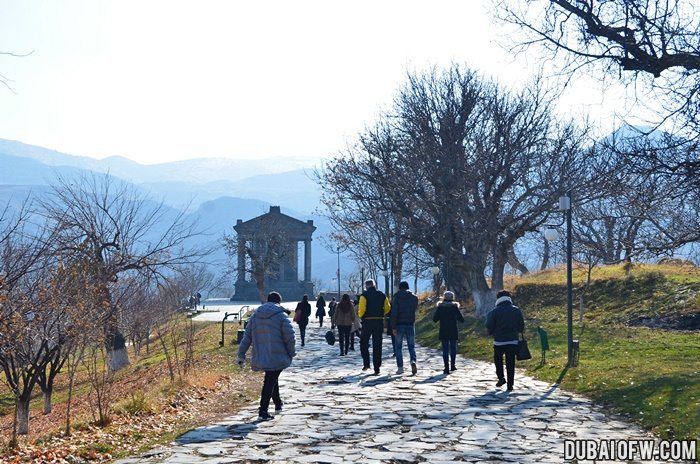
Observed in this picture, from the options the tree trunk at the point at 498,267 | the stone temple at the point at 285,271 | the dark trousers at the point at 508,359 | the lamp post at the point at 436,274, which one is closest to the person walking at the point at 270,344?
the dark trousers at the point at 508,359

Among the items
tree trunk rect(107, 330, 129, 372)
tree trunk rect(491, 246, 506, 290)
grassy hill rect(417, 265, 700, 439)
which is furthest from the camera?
tree trunk rect(491, 246, 506, 290)

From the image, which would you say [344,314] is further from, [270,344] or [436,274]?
[436,274]

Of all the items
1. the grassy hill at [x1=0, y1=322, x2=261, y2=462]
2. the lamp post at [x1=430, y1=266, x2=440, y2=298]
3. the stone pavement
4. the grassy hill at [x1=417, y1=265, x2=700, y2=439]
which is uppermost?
the lamp post at [x1=430, y1=266, x2=440, y2=298]

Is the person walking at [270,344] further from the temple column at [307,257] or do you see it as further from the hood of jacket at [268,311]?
the temple column at [307,257]

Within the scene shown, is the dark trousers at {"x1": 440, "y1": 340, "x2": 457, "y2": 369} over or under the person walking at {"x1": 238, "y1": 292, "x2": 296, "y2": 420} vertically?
under

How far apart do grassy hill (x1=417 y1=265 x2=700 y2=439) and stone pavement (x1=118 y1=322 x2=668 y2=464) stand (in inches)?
25.2

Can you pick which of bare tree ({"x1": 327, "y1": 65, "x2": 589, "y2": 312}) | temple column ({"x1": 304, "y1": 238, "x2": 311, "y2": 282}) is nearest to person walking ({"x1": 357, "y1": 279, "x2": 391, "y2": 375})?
bare tree ({"x1": 327, "y1": 65, "x2": 589, "y2": 312})

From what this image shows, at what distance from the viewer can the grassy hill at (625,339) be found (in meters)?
12.9

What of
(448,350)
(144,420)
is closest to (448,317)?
(448,350)

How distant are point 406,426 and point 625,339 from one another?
15.7m

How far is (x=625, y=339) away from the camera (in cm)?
2523

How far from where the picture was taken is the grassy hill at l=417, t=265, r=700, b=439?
42.4 ft

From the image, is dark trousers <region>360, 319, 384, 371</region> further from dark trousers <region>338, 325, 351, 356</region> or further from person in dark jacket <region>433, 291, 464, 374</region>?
dark trousers <region>338, 325, 351, 356</region>

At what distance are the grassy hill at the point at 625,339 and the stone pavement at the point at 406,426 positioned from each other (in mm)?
641
